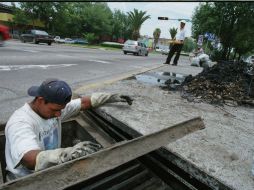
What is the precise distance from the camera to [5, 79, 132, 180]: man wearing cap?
1.64m

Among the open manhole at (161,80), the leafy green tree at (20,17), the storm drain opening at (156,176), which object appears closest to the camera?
the storm drain opening at (156,176)

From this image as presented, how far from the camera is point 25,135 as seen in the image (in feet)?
5.82

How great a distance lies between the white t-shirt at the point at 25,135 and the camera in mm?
1728

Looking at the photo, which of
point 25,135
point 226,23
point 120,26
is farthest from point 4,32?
A: point 120,26

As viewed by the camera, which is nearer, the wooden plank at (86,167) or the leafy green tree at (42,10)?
the wooden plank at (86,167)

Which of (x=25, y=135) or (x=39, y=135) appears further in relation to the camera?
(x=39, y=135)

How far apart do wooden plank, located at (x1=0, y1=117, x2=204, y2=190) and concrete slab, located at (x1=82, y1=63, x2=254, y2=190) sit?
0.46 m

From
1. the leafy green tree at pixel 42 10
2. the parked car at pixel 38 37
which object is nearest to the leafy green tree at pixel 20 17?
the leafy green tree at pixel 42 10

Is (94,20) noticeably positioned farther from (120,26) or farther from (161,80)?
(161,80)

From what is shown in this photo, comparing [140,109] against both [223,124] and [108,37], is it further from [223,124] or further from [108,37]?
[108,37]

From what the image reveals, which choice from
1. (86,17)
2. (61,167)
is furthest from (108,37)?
(61,167)

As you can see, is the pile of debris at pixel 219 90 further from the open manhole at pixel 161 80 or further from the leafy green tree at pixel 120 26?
the leafy green tree at pixel 120 26

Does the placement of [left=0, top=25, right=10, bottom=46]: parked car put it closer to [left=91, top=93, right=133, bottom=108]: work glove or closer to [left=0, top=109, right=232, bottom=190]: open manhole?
[left=91, top=93, right=133, bottom=108]: work glove

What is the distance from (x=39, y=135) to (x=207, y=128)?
5.72 ft
